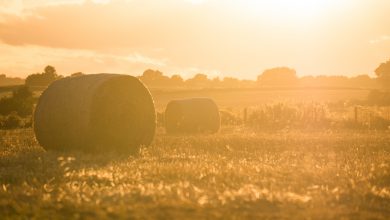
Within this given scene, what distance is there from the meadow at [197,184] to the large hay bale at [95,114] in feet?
2.37

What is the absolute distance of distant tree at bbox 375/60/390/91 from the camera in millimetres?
79875

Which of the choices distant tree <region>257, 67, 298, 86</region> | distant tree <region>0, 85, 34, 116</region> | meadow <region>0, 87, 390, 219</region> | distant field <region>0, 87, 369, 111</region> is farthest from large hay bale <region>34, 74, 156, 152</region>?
distant tree <region>257, 67, 298, 86</region>

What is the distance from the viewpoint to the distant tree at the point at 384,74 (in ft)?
262

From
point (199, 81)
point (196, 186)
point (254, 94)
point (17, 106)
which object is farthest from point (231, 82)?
point (196, 186)

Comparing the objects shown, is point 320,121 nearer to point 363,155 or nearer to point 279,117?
point 279,117

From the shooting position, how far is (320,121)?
29.3 m

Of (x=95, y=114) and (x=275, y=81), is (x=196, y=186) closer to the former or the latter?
(x=95, y=114)

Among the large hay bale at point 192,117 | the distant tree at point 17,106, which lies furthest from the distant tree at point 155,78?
the large hay bale at point 192,117

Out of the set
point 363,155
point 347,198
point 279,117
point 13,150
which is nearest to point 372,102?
point 279,117

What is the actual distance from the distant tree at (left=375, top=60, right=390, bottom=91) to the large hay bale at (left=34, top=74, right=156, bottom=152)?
225 feet

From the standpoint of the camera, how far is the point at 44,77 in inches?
2511

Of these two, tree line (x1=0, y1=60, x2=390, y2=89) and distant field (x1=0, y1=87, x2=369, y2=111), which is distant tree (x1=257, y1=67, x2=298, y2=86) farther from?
distant field (x1=0, y1=87, x2=369, y2=111)

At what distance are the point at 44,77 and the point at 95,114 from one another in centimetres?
5083

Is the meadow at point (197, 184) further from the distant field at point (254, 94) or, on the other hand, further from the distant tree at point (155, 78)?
the distant tree at point (155, 78)
